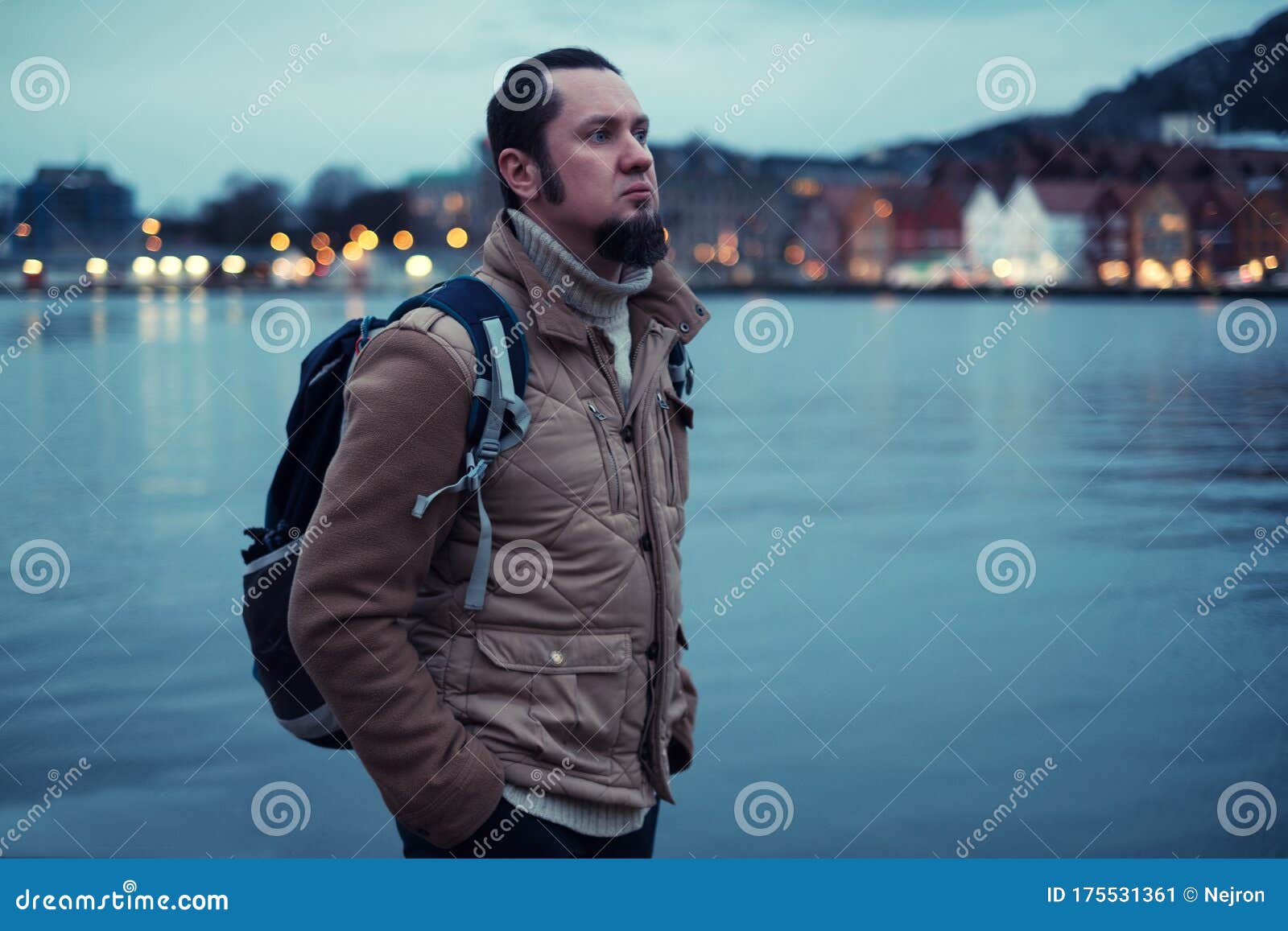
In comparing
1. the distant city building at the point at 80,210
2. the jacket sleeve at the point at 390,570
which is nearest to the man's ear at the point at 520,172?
the jacket sleeve at the point at 390,570

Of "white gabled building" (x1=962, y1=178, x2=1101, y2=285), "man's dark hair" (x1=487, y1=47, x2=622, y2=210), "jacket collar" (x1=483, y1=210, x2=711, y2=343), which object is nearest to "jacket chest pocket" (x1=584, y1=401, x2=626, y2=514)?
"jacket collar" (x1=483, y1=210, x2=711, y2=343)

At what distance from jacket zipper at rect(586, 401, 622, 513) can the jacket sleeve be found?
0.24 m

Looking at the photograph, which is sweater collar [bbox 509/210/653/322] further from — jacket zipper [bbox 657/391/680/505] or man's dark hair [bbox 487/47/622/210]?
jacket zipper [bbox 657/391/680/505]

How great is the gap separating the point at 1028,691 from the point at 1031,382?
2091cm

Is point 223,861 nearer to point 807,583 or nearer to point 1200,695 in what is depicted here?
point 1200,695

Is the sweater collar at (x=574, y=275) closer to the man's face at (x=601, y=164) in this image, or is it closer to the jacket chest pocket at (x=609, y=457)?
the man's face at (x=601, y=164)

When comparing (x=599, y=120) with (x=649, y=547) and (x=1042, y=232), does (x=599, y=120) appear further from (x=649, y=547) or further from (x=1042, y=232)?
(x=1042, y=232)

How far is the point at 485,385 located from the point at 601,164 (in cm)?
42

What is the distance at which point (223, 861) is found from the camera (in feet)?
9.59

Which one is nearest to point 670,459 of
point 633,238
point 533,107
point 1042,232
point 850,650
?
point 633,238

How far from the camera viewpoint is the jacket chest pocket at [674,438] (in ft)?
7.62

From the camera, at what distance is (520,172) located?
220 centimetres

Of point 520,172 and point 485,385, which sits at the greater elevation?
point 520,172

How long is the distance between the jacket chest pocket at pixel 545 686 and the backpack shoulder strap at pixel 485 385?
9 centimetres
